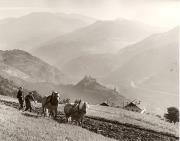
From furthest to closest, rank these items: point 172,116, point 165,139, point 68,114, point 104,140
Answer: point 172,116
point 165,139
point 68,114
point 104,140

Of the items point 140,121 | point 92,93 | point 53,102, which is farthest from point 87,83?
point 53,102

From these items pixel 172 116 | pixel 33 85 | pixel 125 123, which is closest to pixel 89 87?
pixel 33 85

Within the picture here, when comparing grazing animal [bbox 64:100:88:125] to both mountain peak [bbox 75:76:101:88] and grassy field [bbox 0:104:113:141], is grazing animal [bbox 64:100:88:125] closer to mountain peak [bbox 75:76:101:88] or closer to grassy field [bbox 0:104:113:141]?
grassy field [bbox 0:104:113:141]

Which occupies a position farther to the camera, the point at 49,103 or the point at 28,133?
the point at 49,103

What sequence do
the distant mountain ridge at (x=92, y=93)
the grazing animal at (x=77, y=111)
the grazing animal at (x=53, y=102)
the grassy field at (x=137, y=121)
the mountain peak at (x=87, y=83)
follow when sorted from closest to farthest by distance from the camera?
the grazing animal at (x=77, y=111) → the grazing animal at (x=53, y=102) → the grassy field at (x=137, y=121) → the distant mountain ridge at (x=92, y=93) → the mountain peak at (x=87, y=83)

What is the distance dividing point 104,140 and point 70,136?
10.00 feet

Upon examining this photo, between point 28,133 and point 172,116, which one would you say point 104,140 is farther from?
point 172,116

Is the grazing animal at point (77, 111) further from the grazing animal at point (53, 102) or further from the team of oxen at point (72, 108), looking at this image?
the grazing animal at point (53, 102)

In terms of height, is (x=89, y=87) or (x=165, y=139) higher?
(x=89, y=87)

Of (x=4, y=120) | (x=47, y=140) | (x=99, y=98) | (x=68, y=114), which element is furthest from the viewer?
(x=99, y=98)

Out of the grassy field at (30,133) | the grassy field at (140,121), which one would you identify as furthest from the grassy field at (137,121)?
the grassy field at (30,133)

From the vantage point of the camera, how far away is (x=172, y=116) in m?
82.1

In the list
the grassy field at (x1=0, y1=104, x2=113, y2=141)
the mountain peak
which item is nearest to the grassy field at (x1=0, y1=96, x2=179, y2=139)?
the grassy field at (x1=0, y1=104, x2=113, y2=141)

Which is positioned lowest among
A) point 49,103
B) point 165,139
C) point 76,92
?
point 165,139
